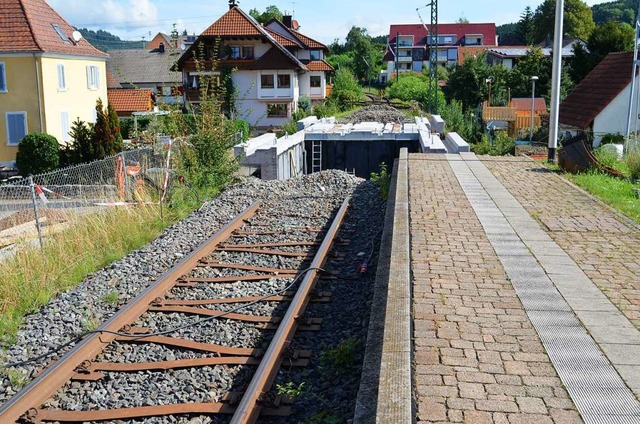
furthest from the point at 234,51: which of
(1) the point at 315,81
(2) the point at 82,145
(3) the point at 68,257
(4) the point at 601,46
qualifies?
(3) the point at 68,257

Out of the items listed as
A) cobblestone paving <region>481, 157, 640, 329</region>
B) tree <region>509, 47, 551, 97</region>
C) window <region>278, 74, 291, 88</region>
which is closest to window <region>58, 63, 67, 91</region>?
window <region>278, 74, 291, 88</region>

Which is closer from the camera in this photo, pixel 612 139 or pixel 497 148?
pixel 612 139

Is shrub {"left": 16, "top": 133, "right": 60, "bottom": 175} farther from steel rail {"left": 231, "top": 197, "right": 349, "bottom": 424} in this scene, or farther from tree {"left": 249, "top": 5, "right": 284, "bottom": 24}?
tree {"left": 249, "top": 5, "right": 284, "bottom": 24}

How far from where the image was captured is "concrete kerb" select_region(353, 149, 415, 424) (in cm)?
461

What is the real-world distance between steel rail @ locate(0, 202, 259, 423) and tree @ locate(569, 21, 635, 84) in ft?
141

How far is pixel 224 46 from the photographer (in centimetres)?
6175

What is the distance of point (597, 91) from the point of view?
33531mm

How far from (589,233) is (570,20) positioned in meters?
110

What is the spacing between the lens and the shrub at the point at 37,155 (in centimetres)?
3142

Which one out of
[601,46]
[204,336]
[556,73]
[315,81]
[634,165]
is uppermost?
[601,46]

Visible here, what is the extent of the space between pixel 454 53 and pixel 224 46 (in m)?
74.2

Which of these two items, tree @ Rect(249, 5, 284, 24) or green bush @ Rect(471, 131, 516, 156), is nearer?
green bush @ Rect(471, 131, 516, 156)

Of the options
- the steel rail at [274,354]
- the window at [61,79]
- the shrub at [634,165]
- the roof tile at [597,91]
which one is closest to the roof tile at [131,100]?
the window at [61,79]

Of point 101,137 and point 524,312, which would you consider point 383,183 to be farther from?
point 101,137
